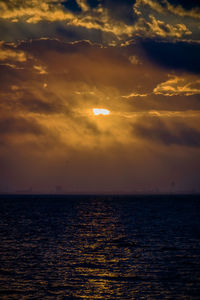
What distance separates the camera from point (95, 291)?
2180cm

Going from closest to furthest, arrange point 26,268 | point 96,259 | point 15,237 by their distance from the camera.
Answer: point 26,268
point 96,259
point 15,237

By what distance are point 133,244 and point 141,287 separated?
774 inches

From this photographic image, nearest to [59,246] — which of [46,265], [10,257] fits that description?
[10,257]

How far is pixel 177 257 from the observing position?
33719mm

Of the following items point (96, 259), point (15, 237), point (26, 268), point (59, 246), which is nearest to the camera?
point (26, 268)

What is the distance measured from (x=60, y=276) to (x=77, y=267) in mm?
3245

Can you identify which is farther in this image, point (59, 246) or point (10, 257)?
point (59, 246)

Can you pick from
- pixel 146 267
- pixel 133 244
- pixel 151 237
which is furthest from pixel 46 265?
pixel 151 237

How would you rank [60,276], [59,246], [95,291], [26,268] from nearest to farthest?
[95,291], [60,276], [26,268], [59,246]

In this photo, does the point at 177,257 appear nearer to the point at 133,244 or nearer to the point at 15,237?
the point at 133,244

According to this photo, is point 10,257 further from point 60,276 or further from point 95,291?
point 95,291

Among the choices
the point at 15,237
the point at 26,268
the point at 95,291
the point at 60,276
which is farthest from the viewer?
the point at 15,237

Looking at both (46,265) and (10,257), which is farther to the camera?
(10,257)

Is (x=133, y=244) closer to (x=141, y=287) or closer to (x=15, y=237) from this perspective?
(x=15, y=237)
